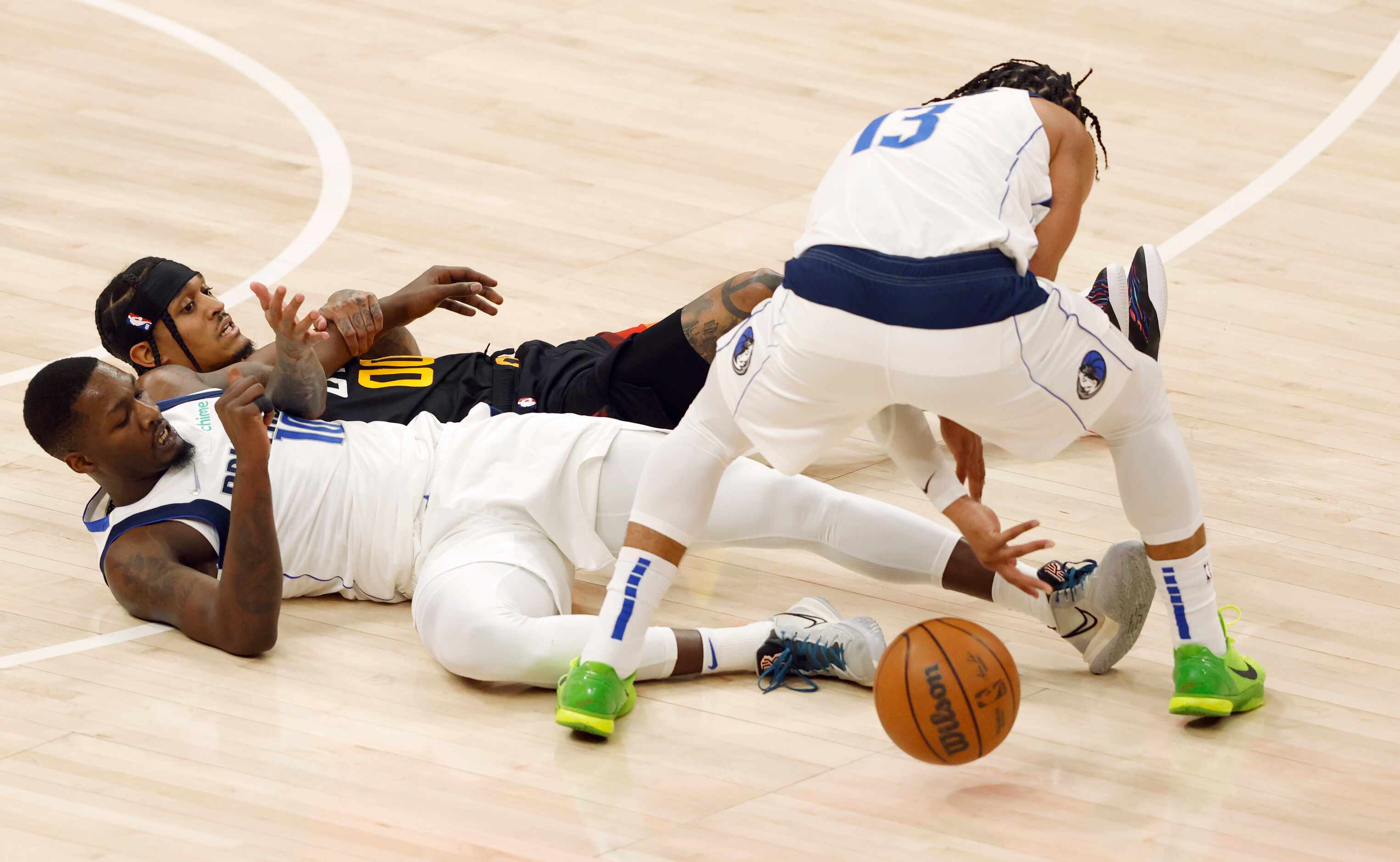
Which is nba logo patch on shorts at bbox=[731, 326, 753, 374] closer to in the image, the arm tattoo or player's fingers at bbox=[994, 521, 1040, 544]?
player's fingers at bbox=[994, 521, 1040, 544]

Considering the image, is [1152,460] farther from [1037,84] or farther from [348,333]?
[348,333]

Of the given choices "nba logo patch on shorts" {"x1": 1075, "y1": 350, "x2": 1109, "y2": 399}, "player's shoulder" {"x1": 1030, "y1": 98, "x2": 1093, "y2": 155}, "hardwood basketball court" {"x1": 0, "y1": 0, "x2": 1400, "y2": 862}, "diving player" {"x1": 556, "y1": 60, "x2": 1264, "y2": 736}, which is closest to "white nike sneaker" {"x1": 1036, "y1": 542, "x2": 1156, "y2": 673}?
"hardwood basketball court" {"x1": 0, "y1": 0, "x2": 1400, "y2": 862}

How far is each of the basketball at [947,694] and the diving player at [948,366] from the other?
23 centimetres

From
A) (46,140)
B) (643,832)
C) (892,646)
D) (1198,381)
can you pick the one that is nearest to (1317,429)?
(1198,381)

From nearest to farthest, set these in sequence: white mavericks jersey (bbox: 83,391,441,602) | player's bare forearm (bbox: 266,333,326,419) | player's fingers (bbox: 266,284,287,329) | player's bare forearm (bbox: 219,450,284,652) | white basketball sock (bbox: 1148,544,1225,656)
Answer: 1. white basketball sock (bbox: 1148,544,1225,656)
2. player's bare forearm (bbox: 219,450,284,652)
3. white mavericks jersey (bbox: 83,391,441,602)
4. player's fingers (bbox: 266,284,287,329)
5. player's bare forearm (bbox: 266,333,326,419)

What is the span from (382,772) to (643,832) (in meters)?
0.71

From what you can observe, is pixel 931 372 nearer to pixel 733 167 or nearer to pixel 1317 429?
pixel 1317 429

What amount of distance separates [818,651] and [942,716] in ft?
2.37

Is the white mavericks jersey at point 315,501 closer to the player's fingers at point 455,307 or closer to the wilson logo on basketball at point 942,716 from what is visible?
the player's fingers at point 455,307

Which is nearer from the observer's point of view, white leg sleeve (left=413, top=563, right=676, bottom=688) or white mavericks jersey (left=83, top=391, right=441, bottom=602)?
white leg sleeve (left=413, top=563, right=676, bottom=688)

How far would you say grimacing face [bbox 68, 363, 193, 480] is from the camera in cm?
504

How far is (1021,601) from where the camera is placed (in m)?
5.23

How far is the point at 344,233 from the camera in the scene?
8188mm

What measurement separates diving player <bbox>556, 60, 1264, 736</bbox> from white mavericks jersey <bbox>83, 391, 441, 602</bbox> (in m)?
0.93
